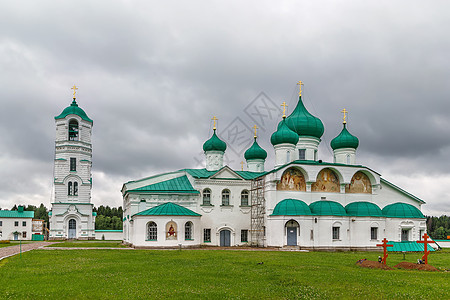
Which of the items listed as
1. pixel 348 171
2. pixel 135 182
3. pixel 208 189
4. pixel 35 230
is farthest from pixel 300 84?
pixel 35 230

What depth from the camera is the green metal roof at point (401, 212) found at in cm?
3338

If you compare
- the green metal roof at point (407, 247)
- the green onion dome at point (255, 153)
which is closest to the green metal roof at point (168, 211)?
the green onion dome at point (255, 153)

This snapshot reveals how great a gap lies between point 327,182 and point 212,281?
74.4ft

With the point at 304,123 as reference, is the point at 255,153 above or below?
below

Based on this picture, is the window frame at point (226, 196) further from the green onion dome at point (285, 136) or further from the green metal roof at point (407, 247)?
the green metal roof at point (407, 247)

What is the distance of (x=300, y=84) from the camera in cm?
3775


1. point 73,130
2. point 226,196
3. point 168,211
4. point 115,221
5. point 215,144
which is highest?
point 73,130

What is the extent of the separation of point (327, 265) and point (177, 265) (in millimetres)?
6132

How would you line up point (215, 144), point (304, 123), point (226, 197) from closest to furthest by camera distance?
1. point (226, 197)
2. point (304, 123)
3. point (215, 144)

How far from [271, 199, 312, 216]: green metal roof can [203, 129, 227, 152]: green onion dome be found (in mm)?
9313

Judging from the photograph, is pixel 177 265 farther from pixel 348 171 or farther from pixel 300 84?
pixel 300 84

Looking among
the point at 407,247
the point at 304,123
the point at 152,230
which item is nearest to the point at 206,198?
the point at 152,230

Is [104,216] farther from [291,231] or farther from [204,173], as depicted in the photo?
[291,231]

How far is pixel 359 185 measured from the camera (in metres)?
35.5
